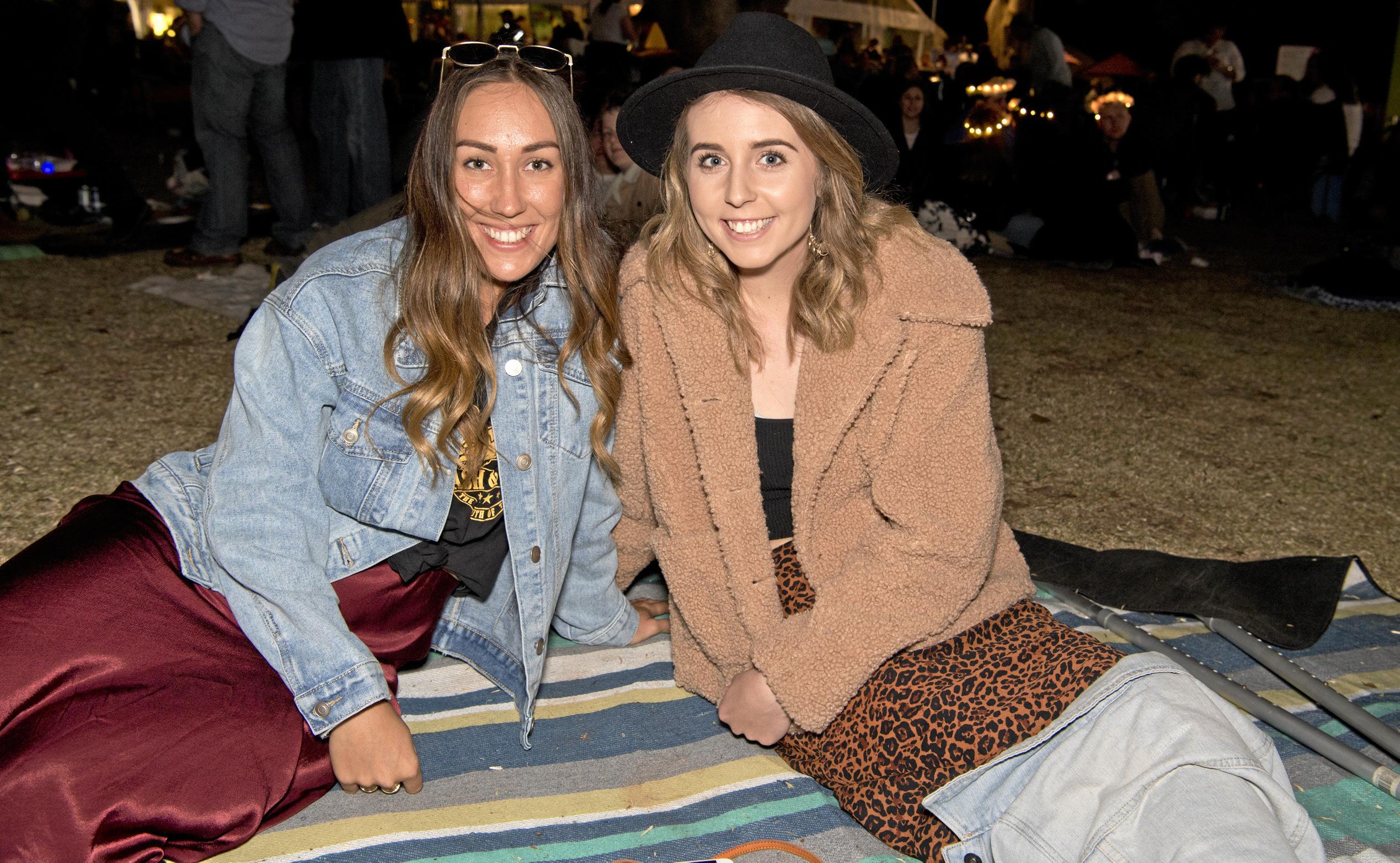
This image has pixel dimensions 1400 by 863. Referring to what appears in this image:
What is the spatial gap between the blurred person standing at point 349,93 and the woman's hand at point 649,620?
4519mm

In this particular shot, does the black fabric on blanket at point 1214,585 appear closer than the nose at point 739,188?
No

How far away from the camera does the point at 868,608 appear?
2.12 meters

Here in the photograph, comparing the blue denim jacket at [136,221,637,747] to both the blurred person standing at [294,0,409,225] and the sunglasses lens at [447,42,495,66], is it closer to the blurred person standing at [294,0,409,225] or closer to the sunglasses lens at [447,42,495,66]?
the sunglasses lens at [447,42,495,66]

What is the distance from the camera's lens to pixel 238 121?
621cm

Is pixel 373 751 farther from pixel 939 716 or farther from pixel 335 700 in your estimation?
pixel 939 716

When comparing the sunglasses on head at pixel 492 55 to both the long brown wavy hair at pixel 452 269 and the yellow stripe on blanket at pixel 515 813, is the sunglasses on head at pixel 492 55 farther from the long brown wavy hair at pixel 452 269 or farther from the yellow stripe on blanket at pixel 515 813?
the yellow stripe on blanket at pixel 515 813

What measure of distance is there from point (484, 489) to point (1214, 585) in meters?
2.16

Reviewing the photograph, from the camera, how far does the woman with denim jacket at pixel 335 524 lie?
1.81m

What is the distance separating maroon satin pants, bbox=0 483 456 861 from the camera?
1.73 m

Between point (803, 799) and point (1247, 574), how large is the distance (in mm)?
1709

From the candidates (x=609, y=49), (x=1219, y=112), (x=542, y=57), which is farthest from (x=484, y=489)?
(x=1219, y=112)

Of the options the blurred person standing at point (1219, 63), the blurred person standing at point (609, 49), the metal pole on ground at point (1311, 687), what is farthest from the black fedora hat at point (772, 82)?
the blurred person standing at point (1219, 63)

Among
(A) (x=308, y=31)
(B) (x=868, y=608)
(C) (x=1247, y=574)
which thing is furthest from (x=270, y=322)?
(A) (x=308, y=31)

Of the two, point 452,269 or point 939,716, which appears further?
Answer: point 452,269
